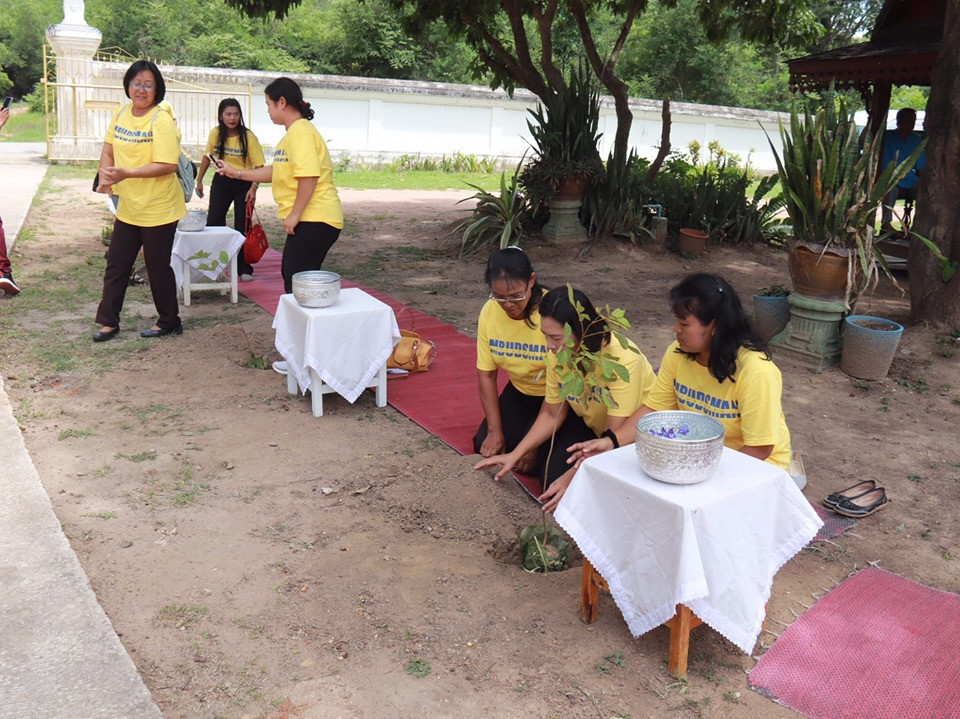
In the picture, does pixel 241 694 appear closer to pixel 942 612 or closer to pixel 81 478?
pixel 81 478

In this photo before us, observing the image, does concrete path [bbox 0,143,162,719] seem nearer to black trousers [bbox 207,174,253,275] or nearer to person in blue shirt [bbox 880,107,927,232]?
black trousers [bbox 207,174,253,275]

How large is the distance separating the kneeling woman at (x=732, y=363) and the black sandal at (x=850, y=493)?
3.23 ft

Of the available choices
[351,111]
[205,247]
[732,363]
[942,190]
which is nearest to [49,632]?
[732,363]

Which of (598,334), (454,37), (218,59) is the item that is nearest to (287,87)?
(598,334)

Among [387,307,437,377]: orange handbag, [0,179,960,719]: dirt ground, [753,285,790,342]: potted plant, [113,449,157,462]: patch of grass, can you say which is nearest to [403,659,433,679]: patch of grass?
[0,179,960,719]: dirt ground

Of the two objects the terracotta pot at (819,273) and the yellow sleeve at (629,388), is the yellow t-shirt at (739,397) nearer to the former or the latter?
the yellow sleeve at (629,388)

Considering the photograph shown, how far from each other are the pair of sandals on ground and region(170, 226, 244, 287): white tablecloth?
4.60 m

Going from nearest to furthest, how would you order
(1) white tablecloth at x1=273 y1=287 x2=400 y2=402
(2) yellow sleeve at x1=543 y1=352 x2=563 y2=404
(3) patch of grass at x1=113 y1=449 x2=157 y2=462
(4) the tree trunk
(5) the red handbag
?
1. (2) yellow sleeve at x1=543 y1=352 x2=563 y2=404
2. (3) patch of grass at x1=113 y1=449 x2=157 y2=462
3. (1) white tablecloth at x1=273 y1=287 x2=400 y2=402
4. (4) the tree trunk
5. (5) the red handbag

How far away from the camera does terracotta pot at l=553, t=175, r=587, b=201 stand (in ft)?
30.7

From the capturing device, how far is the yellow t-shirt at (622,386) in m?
3.27

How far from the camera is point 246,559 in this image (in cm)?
317

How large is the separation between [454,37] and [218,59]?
1744 cm

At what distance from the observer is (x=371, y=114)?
18406 millimetres

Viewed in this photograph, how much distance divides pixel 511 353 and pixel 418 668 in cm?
159
